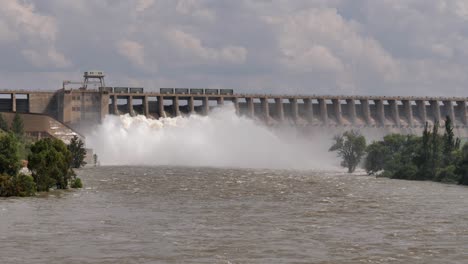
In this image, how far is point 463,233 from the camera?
161ft

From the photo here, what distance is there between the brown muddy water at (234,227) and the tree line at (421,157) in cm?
2800

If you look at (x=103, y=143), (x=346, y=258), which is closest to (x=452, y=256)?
(x=346, y=258)

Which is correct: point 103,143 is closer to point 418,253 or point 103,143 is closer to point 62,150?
point 62,150

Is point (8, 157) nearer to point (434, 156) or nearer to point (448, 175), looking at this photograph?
point (448, 175)

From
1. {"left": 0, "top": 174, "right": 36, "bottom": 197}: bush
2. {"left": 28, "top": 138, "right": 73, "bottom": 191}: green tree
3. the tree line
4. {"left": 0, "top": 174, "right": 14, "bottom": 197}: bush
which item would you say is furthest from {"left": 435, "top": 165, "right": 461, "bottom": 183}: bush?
{"left": 0, "top": 174, "right": 14, "bottom": 197}: bush

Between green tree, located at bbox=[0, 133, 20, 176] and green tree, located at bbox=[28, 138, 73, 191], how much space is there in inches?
88.6

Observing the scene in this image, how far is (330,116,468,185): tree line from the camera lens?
11275cm

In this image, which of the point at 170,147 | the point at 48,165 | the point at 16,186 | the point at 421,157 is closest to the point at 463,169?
the point at 421,157

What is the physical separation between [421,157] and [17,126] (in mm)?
81836

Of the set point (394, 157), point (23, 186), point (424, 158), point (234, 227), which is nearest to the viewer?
point (234, 227)

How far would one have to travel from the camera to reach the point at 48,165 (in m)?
82.4

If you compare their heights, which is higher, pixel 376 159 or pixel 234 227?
pixel 376 159

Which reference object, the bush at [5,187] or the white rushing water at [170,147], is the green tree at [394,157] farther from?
the bush at [5,187]

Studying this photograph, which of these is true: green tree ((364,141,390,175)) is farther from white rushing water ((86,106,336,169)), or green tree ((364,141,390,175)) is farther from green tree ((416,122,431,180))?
white rushing water ((86,106,336,169))
